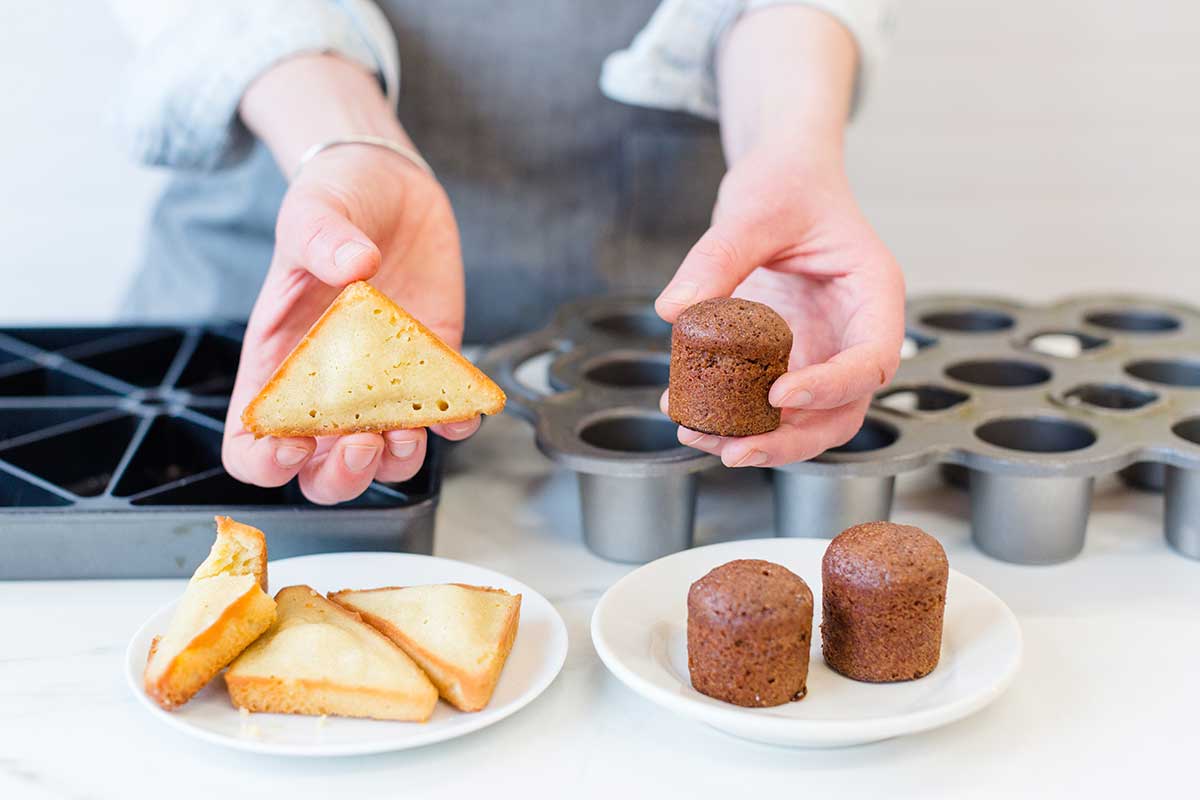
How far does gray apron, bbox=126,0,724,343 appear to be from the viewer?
174 cm

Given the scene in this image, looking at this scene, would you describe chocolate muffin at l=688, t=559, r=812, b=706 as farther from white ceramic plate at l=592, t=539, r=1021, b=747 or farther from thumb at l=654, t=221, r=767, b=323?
thumb at l=654, t=221, r=767, b=323

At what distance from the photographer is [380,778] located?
2.90ft

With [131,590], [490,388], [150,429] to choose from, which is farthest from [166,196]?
[490,388]

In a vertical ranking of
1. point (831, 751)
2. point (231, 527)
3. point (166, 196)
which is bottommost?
point (831, 751)

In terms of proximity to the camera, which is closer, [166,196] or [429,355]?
[429,355]

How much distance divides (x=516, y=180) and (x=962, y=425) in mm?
845

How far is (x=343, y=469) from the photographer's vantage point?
109 cm

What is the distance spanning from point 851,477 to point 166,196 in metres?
1.29

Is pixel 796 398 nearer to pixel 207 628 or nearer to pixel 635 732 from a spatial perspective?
pixel 635 732

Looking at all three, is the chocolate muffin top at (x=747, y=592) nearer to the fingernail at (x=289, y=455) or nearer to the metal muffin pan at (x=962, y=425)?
the metal muffin pan at (x=962, y=425)

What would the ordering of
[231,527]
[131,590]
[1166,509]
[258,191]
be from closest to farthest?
[231,527], [131,590], [1166,509], [258,191]

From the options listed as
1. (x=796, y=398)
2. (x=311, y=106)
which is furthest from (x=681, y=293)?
(x=311, y=106)

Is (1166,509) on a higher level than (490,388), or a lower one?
lower

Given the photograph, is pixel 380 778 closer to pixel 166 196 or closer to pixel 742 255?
pixel 742 255
